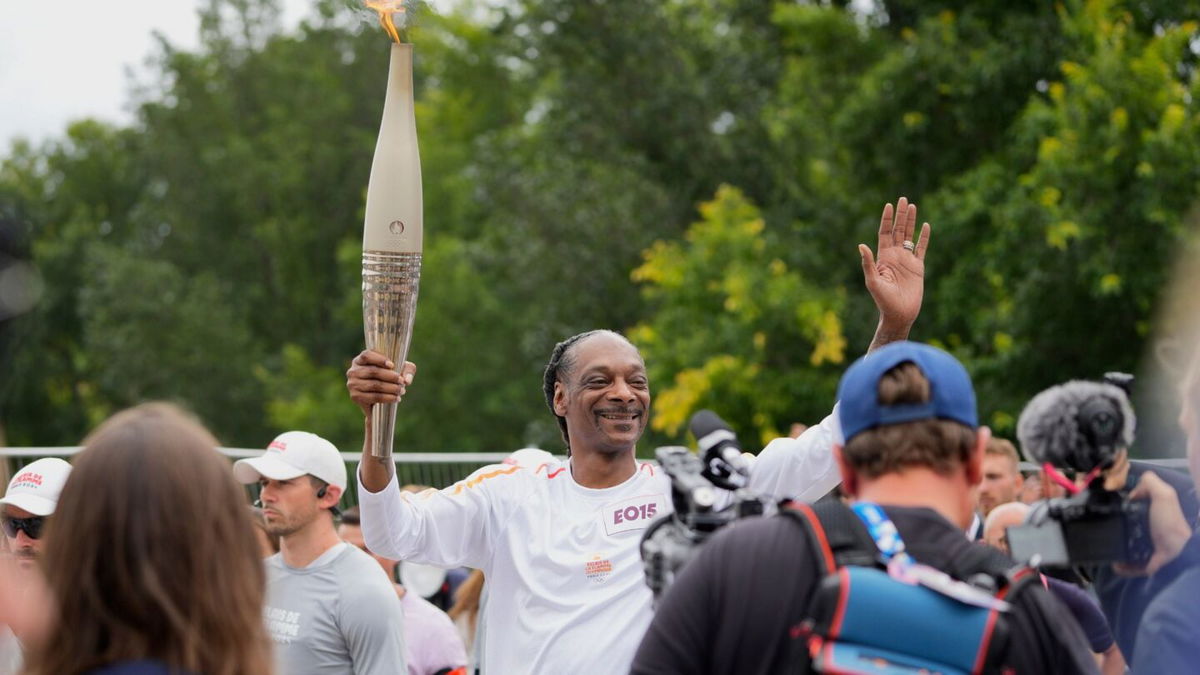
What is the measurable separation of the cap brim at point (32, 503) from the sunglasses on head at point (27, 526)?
58 mm

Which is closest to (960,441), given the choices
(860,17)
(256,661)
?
(256,661)

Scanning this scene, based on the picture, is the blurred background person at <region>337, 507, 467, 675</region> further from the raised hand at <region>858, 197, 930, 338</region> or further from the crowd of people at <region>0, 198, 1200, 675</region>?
the crowd of people at <region>0, 198, 1200, 675</region>

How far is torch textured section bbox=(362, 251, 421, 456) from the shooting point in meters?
4.45

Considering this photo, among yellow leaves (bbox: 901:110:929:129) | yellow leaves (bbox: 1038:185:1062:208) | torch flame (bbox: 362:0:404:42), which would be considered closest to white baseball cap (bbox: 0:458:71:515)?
torch flame (bbox: 362:0:404:42)

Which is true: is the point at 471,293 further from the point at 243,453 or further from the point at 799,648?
the point at 799,648

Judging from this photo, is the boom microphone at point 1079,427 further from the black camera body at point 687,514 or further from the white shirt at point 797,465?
the white shirt at point 797,465

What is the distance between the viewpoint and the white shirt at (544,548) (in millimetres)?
4594

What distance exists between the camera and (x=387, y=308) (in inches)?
176

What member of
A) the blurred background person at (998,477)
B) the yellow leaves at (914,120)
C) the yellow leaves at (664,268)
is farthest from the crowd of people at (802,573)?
the yellow leaves at (664,268)

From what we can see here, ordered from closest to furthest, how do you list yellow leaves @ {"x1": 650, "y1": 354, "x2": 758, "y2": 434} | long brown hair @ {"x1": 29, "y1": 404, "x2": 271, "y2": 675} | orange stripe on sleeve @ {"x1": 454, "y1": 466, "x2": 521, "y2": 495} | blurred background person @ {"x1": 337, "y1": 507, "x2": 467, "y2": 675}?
1. long brown hair @ {"x1": 29, "y1": 404, "x2": 271, "y2": 675}
2. orange stripe on sleeve @ {"x1": 454, "y1": 466, "x2": 521, "y2": 495}
3. blurred background person @ {"x1": 337, "y1": 507, "x2": 467, "y2": 675}
4. yellow leaves @ {"x1": 650, "y1": 354, "x2": 758, "y2": 434}

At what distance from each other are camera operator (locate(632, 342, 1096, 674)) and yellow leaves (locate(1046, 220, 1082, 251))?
38.1 feet

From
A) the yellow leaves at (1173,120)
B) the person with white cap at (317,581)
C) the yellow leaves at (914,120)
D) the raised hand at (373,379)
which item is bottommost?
the person with white cap at (317,581)

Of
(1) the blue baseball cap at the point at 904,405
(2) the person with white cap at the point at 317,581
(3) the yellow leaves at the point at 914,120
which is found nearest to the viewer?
(1) the blue baseball cap at the point at 904,405

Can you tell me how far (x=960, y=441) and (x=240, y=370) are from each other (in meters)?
34.1
